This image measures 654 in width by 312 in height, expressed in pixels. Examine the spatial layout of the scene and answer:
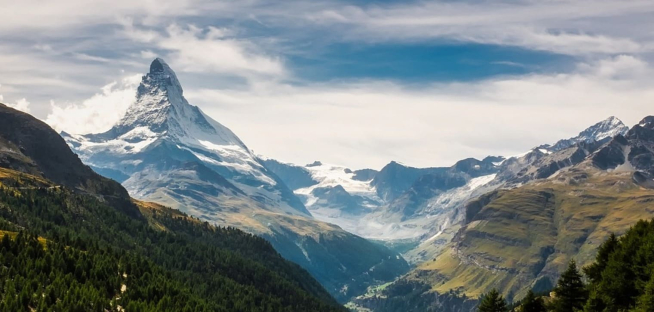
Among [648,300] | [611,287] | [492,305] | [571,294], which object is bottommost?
[492,305]

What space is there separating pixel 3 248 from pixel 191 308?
58.6 meters

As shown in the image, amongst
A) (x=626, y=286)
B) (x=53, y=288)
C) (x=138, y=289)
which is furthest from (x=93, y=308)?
(x=626, y=286)

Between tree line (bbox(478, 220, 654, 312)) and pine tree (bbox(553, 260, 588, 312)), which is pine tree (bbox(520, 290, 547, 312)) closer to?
tree line (bbox(478, 220, 654, 312))

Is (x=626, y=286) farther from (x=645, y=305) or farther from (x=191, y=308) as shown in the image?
(x=191, y=308)

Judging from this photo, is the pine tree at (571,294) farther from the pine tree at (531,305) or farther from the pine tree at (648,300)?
the pine tree at (648,300)

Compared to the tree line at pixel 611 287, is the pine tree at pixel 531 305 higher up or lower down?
lower down

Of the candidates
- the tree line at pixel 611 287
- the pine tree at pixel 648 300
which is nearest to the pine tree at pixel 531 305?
the tree line at pixel 611 287

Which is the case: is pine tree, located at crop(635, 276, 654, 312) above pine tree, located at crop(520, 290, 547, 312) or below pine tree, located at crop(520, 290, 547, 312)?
above

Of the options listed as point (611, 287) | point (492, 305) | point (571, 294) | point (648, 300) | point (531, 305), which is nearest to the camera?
point (648, 300)

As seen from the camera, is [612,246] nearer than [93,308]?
Yes

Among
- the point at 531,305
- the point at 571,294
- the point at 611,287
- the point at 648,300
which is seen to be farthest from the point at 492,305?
the point at 648,300

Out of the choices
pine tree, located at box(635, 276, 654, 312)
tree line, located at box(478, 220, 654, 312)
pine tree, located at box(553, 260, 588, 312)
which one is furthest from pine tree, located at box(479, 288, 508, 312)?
pine tree, located at box(635, 276, 654, 312)

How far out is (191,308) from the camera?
194m

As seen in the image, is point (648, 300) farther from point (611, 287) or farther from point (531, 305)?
point (531, 305)
